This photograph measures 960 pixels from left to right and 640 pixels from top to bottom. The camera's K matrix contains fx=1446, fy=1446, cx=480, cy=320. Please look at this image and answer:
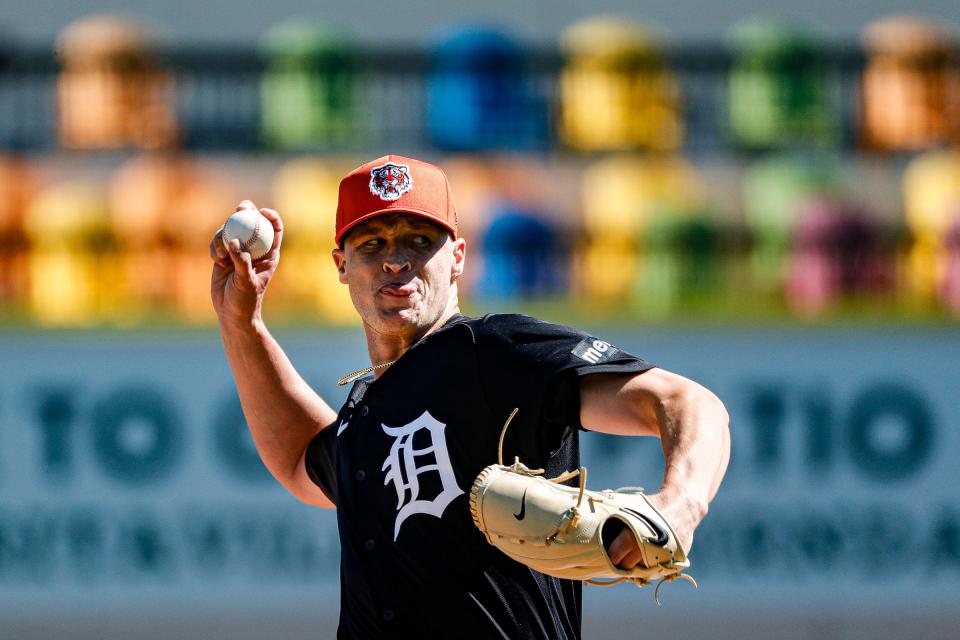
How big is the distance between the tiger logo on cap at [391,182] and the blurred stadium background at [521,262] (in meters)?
4.89

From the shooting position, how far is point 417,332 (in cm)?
302

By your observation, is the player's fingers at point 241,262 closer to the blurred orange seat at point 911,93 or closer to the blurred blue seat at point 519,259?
the blurred blue seat at point 519,259

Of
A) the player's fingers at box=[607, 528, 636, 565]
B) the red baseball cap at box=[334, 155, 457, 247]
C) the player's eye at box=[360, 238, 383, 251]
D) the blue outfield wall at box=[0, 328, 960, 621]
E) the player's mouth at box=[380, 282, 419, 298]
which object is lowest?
the blue outfield wall at box=[0, 328, 960, 621]

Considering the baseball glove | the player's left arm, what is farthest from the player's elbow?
the baseball glove

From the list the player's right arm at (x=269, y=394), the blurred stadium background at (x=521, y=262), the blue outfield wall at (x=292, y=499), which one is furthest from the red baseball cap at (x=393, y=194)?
the blurred stadium background at (x=521, y=262)

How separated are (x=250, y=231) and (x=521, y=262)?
558 centimetres

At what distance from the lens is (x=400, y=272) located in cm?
296

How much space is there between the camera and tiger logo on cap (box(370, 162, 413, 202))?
2959 millimetres

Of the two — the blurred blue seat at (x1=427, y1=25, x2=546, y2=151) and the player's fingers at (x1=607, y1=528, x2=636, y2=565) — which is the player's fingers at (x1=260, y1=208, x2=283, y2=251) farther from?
the blurred blue seat at (x1=427, y1=25, x2=546, y2=151)

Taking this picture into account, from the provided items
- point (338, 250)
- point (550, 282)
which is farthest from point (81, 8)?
point (338, 250)

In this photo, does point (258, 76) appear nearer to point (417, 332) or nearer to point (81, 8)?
point (81, 8)

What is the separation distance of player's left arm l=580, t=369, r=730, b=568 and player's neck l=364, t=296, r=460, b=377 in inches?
20.4

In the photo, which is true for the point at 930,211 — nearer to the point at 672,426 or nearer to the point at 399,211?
the point at 399,211

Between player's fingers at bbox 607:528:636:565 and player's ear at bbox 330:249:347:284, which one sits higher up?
player's ear at bbox 330:249:347:284
